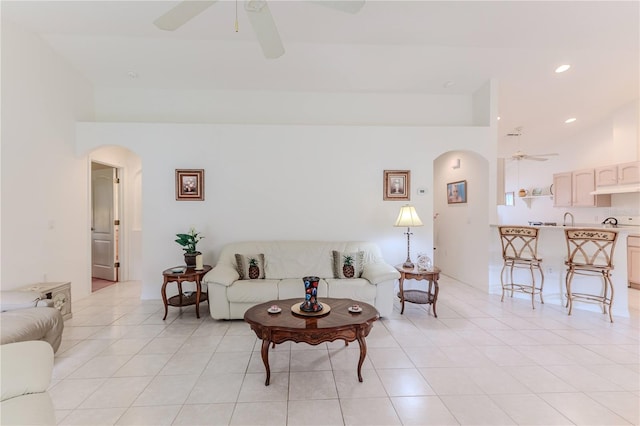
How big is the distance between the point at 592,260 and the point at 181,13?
5007mm

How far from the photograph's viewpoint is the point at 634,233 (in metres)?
4.75

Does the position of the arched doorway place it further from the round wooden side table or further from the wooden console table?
the wooden console table

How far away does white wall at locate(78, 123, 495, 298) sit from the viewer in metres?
4.27

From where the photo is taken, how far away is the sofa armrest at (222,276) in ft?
10.9

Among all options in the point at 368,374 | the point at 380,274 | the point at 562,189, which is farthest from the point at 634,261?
the point at 368,374

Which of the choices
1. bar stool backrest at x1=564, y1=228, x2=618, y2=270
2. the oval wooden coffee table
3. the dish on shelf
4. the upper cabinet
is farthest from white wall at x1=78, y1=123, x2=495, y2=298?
the upper cabinet

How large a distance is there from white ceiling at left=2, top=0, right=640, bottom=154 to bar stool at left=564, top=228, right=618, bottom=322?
8.36 feet

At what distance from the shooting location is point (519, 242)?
4367 mm

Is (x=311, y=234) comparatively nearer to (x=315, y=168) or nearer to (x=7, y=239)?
(x=315, y=168)

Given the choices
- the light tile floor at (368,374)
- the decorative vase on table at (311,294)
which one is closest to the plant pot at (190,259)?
the light tile floor at (368,374)

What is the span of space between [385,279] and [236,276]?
1855 mm

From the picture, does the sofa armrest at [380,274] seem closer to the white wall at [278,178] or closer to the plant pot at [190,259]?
the white wall at [278,178]

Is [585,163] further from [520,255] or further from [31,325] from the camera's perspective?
[31,325]

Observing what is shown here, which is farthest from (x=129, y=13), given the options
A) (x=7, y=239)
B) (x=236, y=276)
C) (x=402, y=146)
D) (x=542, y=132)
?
(x=542, y=132)
